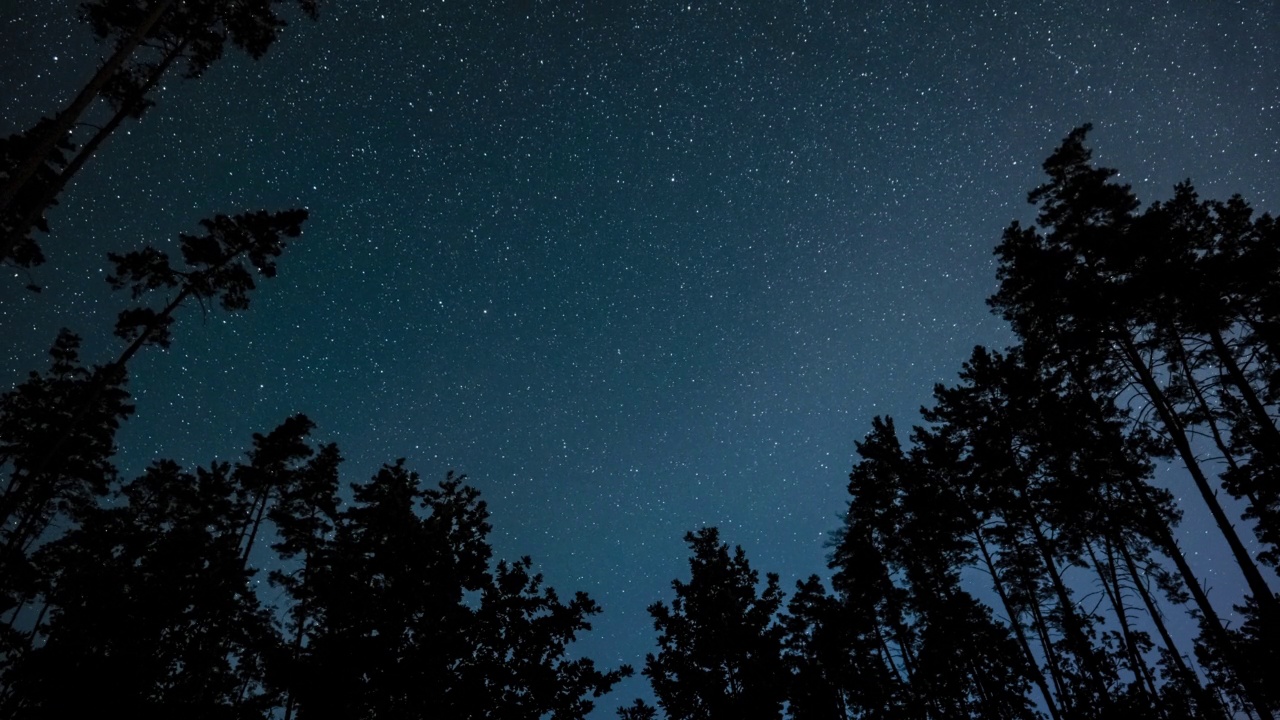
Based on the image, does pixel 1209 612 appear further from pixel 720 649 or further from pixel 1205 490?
pixel 720 649

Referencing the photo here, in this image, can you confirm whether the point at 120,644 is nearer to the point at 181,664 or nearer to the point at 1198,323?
the point at 181,664

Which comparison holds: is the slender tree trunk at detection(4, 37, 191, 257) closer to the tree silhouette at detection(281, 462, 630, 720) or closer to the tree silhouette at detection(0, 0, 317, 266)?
the tree silhouette at detection(0, 0, 317, 266)

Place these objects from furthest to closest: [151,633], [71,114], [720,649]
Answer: [720,649] → [151,633] → [71,114]

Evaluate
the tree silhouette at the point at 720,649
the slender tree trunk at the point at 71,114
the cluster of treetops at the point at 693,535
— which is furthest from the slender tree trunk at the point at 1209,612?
the slender tree trunk at the point at 71,114

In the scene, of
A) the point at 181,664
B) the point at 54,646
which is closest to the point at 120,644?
the point at 54,646

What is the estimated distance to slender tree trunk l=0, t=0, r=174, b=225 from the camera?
30.3ft

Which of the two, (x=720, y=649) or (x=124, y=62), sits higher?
(x=124, y=62)

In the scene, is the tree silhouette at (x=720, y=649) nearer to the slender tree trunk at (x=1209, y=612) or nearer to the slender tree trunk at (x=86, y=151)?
the slender tree trunk at (x=1209, y=612)

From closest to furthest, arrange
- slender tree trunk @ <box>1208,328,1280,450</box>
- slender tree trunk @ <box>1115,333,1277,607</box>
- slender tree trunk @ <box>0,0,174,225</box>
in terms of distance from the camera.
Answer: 1. slender tree trunk @ <box>0,0,174,225</box>
2. slender tree trunk @ <box>1115,333,1277,607</box>
3. slender tree trunk @ <box>1208,328,1280,450</box>

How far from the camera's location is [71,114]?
1038cm

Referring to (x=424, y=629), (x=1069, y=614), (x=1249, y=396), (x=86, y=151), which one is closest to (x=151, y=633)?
(x=424, y=629)

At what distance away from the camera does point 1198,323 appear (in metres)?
15.7

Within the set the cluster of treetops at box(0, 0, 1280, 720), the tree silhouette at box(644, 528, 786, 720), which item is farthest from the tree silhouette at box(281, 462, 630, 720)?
the tree silhouette at box(644, 528, 786, 720)

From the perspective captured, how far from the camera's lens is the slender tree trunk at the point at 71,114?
924 centimetres
